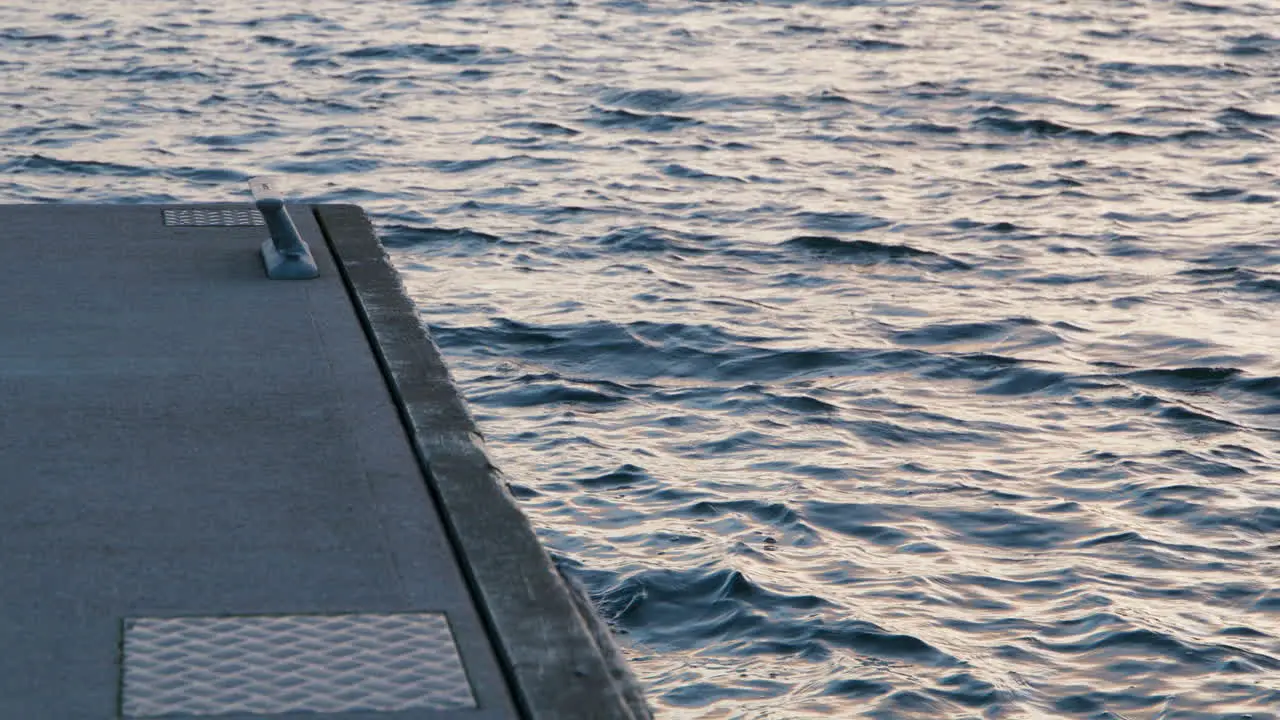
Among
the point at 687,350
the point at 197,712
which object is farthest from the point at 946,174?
the point at 197,712

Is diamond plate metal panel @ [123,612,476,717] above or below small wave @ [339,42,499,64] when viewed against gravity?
above

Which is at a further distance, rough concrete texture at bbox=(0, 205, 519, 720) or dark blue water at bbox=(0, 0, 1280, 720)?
dark blue water at bbox=(0, 0, 1280, 720)

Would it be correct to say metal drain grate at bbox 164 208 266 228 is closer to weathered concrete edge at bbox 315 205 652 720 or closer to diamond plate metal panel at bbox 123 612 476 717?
weathered concrete edge at bbox 315 205 652 720

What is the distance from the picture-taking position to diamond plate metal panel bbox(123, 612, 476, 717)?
174 inches

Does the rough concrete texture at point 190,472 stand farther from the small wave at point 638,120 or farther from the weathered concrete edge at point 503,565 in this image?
the small wave at point 638,120

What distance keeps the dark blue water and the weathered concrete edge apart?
155 cm

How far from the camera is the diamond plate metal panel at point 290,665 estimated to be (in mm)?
4422

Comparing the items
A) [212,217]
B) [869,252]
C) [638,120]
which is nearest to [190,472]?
[212,217]

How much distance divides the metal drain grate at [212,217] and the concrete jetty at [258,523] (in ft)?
3.56

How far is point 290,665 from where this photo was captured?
181 inches

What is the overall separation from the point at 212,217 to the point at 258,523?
13.7 feet

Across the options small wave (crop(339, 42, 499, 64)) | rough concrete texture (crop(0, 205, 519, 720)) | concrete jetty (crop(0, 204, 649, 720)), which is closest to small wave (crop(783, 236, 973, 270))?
rough concrete texture (crop(0, 205, 519, 720))

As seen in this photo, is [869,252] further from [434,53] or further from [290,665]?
[290,665]

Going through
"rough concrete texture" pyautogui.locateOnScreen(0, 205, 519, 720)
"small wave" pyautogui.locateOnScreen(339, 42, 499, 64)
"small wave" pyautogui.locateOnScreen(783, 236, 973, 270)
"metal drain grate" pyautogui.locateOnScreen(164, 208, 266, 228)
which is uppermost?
"rough concrete texture" pyautogui.locateOnScreen(0, 205, 519, 720)
